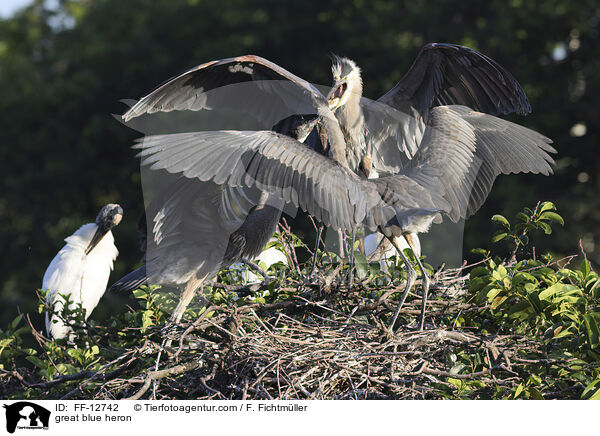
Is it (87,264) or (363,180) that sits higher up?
(363,180)

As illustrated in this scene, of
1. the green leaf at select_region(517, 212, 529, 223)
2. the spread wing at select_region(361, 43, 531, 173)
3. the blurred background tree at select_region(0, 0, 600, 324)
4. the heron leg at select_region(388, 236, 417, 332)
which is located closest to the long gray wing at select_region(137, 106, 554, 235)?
the heron leg at select_region(388, 236, 417, 332)

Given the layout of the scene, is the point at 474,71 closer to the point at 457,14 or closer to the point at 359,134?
the point at 359,134

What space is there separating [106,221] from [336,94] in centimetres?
223

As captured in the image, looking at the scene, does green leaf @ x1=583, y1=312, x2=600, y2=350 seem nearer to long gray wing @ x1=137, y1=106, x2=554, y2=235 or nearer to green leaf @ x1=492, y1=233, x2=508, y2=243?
green leaf @ x1=492, y1=233, x2=508, y2=243

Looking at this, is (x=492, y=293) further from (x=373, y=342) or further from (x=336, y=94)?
(x=336, y=94)

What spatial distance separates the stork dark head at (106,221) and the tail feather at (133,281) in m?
1.70

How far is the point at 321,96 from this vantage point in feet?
11.6

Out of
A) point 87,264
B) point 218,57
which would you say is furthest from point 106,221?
point 218,57

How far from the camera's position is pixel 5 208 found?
12234mm

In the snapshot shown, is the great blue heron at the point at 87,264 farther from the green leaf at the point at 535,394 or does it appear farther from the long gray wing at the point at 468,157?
the green leaf at the point at 535,394

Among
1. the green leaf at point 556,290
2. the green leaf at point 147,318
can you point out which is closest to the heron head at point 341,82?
the green leaf at point 147,318
